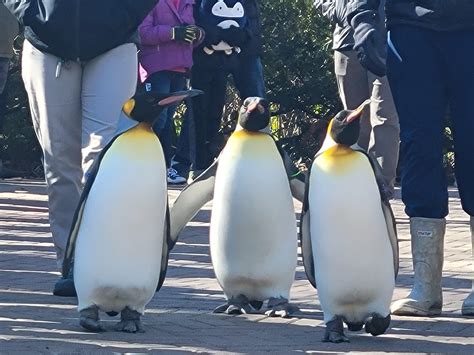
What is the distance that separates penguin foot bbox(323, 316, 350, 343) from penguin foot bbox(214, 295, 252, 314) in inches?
29.8

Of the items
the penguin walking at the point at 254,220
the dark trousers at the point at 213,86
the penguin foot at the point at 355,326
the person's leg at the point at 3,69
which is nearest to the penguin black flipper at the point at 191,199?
the penguin walking at the point at 254,220

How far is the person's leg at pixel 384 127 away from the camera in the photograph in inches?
353

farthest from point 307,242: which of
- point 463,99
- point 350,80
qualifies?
point 350,80

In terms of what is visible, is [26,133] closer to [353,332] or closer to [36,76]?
[36,76]

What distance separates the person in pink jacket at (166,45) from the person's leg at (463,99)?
457 cm

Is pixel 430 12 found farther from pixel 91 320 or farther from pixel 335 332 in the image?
pixel 91 320

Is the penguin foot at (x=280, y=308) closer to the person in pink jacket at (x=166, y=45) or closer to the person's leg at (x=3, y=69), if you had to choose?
the person's leg at (x=3, y=69)

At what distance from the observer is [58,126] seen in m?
6.25

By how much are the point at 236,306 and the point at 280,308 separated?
0.68ft

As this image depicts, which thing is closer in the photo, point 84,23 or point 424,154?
point 424,154

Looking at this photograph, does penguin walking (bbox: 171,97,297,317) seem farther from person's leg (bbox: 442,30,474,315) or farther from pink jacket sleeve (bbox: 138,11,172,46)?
pink jacket sleeve (bbox: 138,11,172,46)

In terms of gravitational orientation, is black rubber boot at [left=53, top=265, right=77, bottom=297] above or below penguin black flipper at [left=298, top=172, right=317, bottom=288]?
below

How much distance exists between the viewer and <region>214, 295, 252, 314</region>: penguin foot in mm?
5707

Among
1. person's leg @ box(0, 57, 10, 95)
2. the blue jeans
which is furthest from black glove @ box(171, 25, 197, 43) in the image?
person's leg @ box(0, 57, 10, 95)
